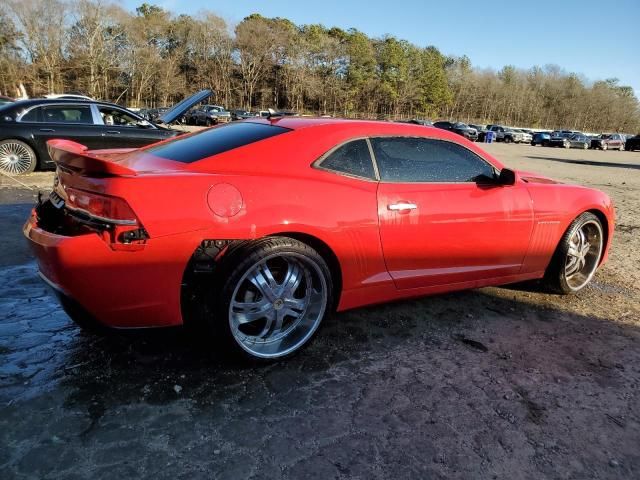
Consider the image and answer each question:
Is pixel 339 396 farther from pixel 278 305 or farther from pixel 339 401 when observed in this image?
pixel 278 305

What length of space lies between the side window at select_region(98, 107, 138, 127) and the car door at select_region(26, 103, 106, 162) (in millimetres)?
254

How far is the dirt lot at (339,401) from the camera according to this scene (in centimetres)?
196

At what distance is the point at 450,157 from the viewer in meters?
3.41

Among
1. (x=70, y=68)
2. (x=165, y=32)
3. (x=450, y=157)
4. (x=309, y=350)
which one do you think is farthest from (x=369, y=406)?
(x=165, y=32)

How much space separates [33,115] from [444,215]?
7.91 m

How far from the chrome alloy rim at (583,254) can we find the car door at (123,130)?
717 centimetres

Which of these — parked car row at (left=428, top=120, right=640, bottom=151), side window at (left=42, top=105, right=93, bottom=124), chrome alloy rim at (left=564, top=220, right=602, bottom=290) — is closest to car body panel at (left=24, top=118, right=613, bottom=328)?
chrome alloy rim at (left=564, top=220, right=602, bottom=290)

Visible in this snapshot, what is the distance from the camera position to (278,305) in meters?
2.69

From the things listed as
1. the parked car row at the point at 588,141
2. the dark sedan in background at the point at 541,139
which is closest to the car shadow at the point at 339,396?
the parked car row at the point at 588,141

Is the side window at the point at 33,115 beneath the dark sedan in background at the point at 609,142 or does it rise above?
above

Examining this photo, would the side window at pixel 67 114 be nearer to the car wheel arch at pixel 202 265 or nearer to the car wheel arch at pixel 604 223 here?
the car wheel arch at pixel 202 265

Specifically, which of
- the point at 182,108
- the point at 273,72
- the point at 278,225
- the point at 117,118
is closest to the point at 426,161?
the point at 278,225

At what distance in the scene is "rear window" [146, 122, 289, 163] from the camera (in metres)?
2.81

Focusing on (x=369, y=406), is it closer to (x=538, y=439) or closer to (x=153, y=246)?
(x=538, y=439)
